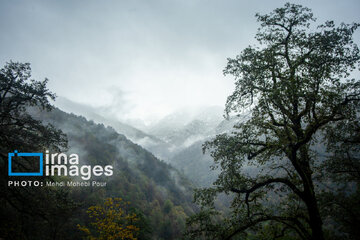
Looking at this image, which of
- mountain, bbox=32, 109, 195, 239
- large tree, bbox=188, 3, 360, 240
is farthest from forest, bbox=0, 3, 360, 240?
mountain, bbox=32, 109, 195, 239

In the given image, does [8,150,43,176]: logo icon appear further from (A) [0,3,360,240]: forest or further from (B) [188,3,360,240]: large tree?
(B) [188,3,360,240]: large tree

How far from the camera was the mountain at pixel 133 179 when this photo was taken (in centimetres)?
8108

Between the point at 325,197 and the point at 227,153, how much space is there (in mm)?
6115

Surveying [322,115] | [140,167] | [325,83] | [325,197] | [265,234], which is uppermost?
[140,167]

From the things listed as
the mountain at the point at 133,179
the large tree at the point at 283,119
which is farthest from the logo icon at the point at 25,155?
the mountain at the point at 133,179

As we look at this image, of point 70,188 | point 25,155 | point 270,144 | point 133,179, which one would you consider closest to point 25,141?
point 25,155

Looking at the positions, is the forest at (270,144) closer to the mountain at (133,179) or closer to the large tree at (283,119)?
the large tree at (283,119)

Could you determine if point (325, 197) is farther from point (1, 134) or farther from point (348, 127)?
point (1, 134)

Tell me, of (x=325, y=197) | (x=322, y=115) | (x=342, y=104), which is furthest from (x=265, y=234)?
(x=342, y=104)

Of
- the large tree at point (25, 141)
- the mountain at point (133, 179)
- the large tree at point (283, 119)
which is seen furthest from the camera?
the mountain at point (133, 179)

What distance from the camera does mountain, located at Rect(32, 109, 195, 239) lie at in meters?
81.1

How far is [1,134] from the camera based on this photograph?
28.5ft

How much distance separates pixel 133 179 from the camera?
373ft

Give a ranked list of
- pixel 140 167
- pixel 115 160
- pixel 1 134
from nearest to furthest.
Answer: pixel 1 134, pixel 115 160, pixel 140 167
